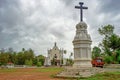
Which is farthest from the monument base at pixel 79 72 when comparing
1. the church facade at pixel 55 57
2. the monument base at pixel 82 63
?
the church facade at pixel 55 57

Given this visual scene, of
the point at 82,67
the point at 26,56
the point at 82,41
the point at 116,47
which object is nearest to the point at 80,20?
the point at 82,41

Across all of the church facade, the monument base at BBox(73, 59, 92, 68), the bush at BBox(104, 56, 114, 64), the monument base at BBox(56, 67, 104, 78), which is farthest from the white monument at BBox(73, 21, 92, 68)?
the church facade

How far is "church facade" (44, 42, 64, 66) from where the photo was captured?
330 feet

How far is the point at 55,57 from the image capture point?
10219cm

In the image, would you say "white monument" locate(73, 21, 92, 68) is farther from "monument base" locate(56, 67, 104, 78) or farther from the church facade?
the church facade

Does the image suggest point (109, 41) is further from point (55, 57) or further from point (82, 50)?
point (55, 57)

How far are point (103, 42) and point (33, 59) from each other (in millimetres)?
61760

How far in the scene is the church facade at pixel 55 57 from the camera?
330ft

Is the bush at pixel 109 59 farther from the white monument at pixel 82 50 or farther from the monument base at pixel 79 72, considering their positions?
the monument base at pixel 79 72

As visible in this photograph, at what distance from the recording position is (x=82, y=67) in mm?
22891

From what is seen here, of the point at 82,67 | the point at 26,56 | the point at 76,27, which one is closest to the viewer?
Result: the point at 82,67

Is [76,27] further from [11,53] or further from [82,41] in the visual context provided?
[11,53]

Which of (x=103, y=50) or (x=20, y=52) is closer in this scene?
(x=103, y=50)

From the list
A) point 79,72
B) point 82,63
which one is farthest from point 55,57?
point 79,72
